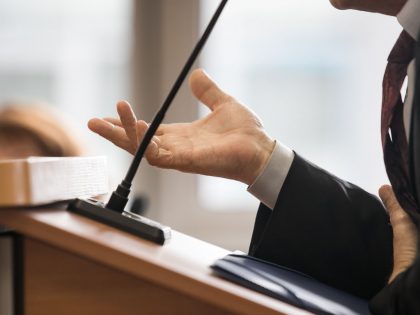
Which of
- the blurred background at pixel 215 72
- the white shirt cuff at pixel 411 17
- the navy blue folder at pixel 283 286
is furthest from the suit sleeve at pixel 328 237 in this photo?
the blurred background at pixel 215 72

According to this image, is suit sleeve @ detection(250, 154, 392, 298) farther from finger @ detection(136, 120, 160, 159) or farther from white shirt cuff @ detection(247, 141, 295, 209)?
finger @ detection(136, 120, 160, 159)

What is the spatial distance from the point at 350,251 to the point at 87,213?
39cm

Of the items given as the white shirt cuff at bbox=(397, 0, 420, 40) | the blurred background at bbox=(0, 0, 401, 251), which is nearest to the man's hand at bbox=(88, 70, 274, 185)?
the white shirt cuff at bbox=(397, 0, 420, 40)

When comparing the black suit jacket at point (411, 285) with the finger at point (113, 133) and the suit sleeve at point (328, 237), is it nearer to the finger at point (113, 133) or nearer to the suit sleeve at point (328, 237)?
the suit sleeve at point (328, 237)

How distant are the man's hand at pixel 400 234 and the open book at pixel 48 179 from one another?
350 mm

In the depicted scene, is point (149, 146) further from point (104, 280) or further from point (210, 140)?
point (104, 280)

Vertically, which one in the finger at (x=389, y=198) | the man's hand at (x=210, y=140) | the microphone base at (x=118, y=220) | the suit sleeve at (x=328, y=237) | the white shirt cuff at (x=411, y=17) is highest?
the white shirt cuff at (x=411, y=17)

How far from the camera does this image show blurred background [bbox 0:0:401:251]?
2.81m

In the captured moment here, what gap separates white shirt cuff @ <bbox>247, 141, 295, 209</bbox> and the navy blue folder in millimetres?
245

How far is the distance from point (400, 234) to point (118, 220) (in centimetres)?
38

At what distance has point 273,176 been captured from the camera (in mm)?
1011

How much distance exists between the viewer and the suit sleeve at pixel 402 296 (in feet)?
2.09

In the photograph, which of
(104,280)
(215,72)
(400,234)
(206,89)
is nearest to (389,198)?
(400,234)

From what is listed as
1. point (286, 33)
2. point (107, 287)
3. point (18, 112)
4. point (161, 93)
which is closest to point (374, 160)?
point (286, 33)
